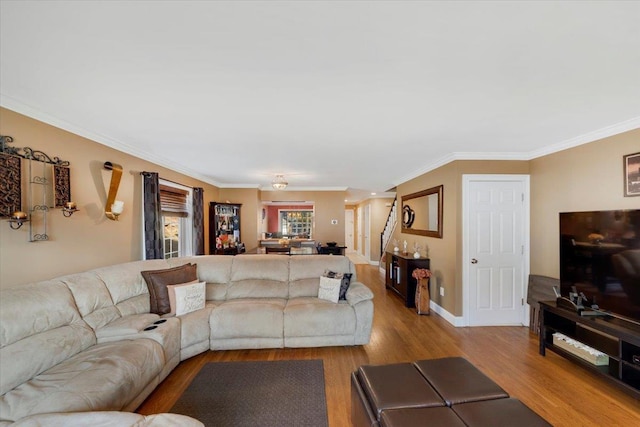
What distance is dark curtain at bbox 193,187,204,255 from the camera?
503cm

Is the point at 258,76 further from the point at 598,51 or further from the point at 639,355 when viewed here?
the point at 639,355

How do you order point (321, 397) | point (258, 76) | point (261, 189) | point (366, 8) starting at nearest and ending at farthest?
point (366, 8) → point (258, 76) → point (321, 397) → point (261, 189)

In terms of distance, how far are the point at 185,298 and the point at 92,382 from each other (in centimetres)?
133

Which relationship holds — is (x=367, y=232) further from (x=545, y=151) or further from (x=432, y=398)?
(x=432, y=398)

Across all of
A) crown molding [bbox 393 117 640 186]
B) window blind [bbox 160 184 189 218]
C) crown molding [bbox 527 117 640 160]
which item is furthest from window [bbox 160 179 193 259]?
crown molding [bbox 527 117 640 160]

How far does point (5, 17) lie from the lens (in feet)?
4.03

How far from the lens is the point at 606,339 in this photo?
248cm

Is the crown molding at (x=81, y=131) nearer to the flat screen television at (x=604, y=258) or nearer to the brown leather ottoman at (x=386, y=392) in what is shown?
the brown leather ottoman at (x=386, y=392)

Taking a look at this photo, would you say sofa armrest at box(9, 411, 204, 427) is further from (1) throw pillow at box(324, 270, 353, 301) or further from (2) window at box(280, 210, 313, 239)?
(2) window at box(280, 210, 313, 239)

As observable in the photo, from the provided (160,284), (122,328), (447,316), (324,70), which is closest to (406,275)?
(447,316)

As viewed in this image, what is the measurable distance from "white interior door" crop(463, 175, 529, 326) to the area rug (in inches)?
103

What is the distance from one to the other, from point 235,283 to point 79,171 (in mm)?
2133

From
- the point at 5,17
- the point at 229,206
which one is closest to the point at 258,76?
the point at 5,17

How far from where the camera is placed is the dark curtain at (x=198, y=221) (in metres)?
5.03
